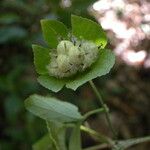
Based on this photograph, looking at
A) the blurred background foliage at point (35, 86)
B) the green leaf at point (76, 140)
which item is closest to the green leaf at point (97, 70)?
the green leaf at point (76, 140)

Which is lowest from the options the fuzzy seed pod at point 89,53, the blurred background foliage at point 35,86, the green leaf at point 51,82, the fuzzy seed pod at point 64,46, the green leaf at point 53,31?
the blurred background foliage at point 35,86

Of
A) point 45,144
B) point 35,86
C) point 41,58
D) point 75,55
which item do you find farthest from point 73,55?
point 35,86

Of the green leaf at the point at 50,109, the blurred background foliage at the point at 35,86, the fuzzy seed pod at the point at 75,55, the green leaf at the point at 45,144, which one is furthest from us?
the blurred background foliage at the point at 35,86

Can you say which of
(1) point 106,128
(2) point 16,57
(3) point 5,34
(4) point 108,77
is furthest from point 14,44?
(1) point 106,128

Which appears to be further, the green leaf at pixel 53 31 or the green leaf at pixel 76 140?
the green leaf at pixel 76 140

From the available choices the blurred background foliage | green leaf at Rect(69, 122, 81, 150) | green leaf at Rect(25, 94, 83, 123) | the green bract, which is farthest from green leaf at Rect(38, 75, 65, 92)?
the blurred background foliage

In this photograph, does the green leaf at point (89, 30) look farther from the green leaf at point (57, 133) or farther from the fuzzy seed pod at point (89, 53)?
the green leaf at point (57, 133)

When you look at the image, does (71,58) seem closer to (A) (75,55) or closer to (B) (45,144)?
(A) (75,55)
